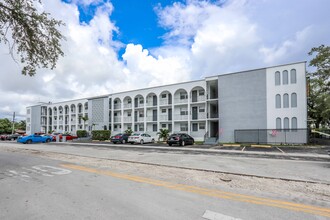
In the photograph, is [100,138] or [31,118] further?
[31,118]

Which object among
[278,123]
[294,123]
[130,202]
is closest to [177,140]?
[278,123]

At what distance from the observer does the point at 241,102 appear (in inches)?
992

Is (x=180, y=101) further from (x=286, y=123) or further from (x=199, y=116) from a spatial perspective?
(x=286, y=123)

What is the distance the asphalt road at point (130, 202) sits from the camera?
3.75 metres

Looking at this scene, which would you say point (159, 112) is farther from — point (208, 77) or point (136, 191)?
point (136, 191)

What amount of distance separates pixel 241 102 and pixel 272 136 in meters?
5.56

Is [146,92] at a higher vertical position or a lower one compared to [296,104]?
higher

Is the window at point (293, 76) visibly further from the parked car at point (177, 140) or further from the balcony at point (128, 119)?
the balcony at point (128, 119)

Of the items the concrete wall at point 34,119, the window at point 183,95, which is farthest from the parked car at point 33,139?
the concrete wall at point 34,119

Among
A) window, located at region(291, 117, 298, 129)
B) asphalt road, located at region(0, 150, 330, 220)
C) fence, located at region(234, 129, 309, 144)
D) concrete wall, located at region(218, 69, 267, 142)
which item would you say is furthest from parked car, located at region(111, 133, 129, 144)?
window, located at region(291, 117, 298, 129)

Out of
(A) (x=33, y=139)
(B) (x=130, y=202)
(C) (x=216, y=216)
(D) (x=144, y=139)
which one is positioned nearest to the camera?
(C) (x=216, y=216)

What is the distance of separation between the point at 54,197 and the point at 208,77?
26.2 meters

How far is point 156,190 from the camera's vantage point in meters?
5.36

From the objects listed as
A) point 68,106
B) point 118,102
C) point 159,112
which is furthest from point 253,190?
point 68,106
